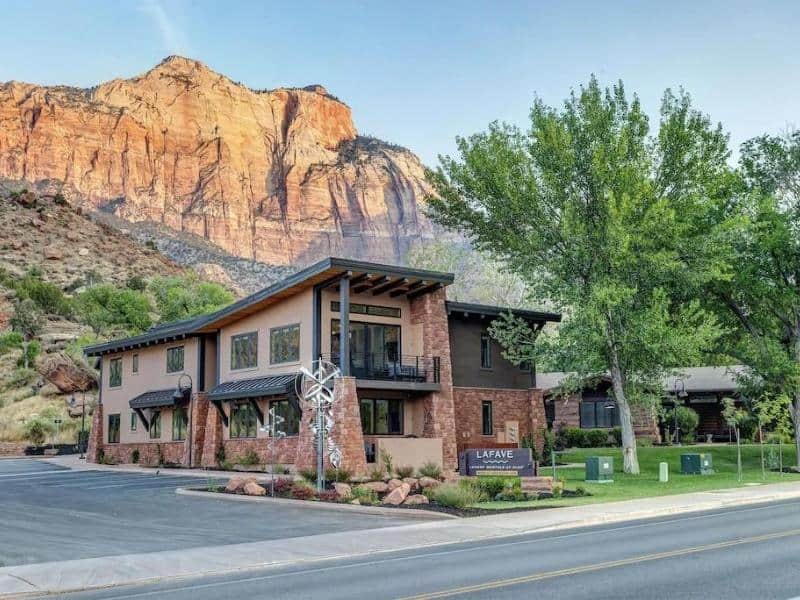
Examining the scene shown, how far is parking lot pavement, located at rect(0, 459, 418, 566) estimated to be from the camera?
1816 cm

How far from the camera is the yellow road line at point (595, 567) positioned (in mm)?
11648

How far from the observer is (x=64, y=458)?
183ft

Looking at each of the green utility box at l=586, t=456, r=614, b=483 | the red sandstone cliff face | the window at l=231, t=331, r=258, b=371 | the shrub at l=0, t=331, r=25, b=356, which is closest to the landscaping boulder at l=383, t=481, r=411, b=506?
the green utility box at l=586, t=456, r=614, b=483

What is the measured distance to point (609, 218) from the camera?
35.1m

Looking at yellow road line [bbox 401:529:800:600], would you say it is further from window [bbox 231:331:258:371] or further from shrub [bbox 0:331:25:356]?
shrub [bbox 0:331:25:356]

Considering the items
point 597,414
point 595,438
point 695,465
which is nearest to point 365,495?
point 695,465

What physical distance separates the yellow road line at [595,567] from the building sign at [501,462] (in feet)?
43.4

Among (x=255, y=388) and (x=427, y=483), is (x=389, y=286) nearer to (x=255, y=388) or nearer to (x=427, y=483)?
(x=255, y=388)

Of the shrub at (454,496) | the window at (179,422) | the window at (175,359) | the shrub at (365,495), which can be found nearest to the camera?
the shrub at (454,496)

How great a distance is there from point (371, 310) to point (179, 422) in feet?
41.1

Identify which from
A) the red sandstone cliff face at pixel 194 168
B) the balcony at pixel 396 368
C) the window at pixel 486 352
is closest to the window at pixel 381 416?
the balcony at pixel 396 368

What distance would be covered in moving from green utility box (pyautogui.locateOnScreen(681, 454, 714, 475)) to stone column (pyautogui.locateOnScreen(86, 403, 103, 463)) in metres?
31.2

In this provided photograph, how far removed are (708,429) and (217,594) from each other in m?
49.4

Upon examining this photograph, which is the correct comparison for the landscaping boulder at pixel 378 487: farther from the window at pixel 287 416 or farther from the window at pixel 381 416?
the window at pixel 381 416
